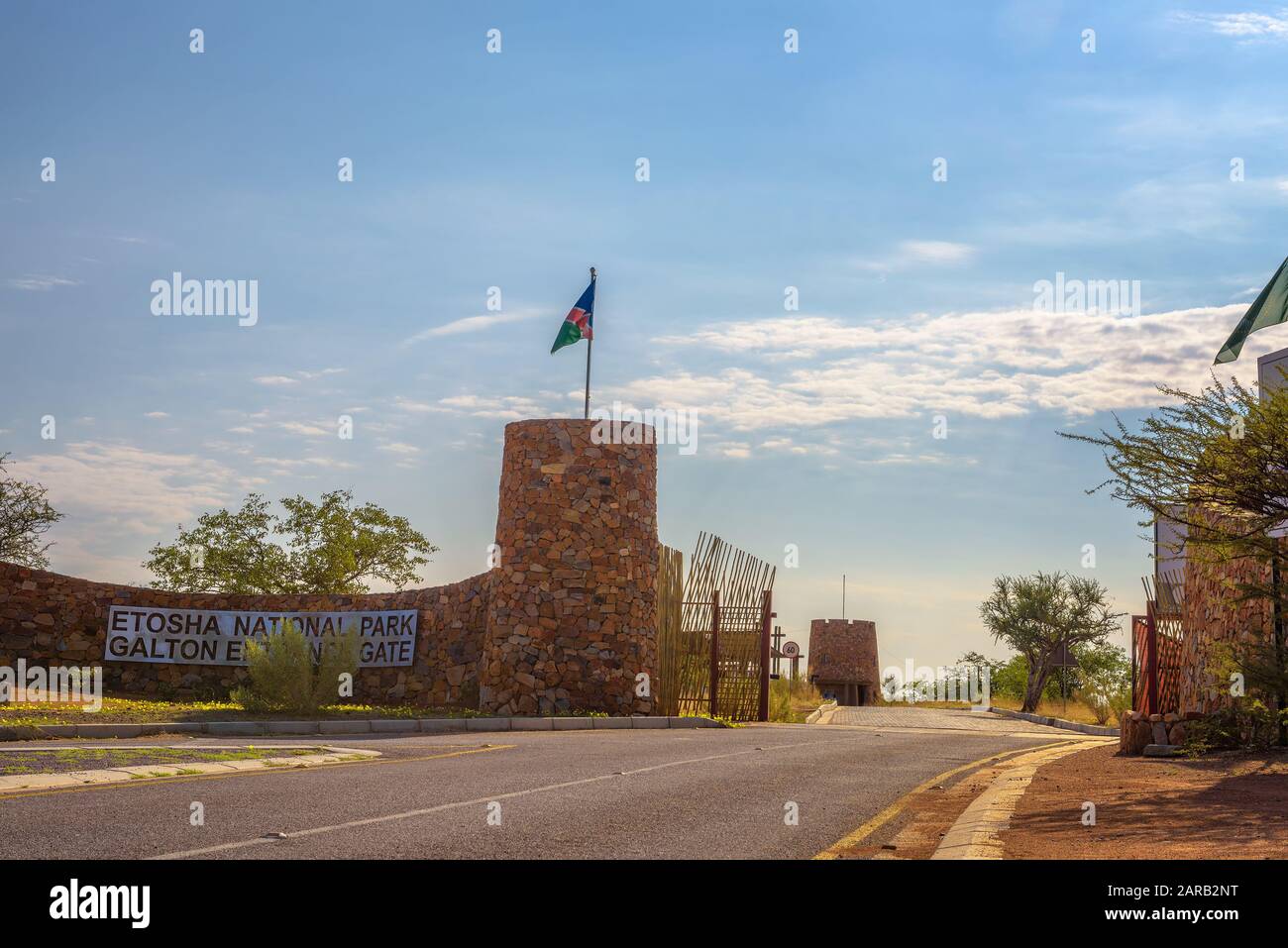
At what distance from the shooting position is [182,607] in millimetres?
27156

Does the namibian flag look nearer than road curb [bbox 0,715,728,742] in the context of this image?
No

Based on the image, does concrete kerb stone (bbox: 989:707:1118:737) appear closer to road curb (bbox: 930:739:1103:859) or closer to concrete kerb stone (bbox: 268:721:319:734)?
road curb (bbox: 930:739:1103:859)

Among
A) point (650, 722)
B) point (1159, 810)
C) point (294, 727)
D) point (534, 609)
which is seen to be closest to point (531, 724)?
point (650, 722)

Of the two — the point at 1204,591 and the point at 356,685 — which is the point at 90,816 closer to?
the point at 1204,591

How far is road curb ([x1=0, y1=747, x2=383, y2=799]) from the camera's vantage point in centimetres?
977

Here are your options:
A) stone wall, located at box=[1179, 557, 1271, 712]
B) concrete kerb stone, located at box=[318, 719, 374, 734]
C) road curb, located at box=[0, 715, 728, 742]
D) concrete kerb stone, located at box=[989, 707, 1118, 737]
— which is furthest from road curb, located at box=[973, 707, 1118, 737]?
concrete kerb stone, located at box=[318, 719, 374, 734]

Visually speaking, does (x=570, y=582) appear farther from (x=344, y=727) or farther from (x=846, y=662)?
(x=846, y=662)

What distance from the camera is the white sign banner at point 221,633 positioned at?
2661 centimetres

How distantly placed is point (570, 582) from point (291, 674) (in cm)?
586

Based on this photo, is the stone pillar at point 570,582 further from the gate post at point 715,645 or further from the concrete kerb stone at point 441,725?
the concrete kerb stone at point 441,725

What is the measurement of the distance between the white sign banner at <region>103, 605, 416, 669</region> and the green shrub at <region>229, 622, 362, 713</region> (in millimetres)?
4386

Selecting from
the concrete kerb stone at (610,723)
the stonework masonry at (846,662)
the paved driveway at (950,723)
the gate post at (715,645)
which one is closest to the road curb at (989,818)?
the concrete kerb stone at (610,723)
